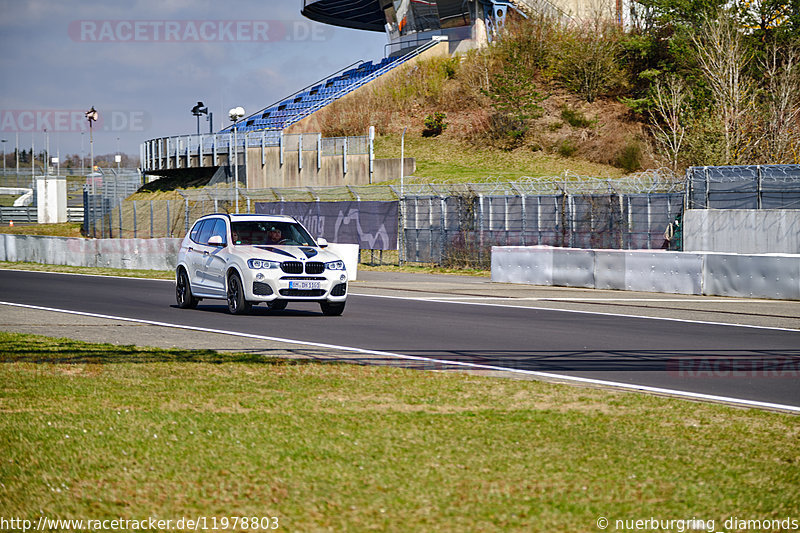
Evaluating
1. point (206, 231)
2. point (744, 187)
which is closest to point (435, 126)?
point (744, 187)

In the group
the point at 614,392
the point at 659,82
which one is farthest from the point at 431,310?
the point at 659,82

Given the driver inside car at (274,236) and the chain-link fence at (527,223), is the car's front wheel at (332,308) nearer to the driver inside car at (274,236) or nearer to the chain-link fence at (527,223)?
the driver inside car at (274,236)

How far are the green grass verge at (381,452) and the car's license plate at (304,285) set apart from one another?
6.90 m

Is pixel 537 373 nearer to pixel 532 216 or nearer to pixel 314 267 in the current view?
pixel 314 267

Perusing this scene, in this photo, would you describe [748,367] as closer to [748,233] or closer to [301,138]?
[748,233]

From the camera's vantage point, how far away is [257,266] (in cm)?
1628

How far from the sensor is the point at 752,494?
17.4 ft

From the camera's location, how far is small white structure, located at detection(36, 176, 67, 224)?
75500 millimetres

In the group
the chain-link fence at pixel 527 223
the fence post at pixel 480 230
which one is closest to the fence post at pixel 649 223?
the chain-link fence at pixel 527 223

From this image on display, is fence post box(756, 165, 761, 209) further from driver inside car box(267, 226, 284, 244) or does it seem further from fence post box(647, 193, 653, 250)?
driver inside car box(267, 226, 284, 244)

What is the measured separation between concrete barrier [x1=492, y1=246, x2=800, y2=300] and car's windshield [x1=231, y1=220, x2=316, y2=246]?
8832mm

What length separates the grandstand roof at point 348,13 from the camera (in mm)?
88562

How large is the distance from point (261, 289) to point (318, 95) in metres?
57.1

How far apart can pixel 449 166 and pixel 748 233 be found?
94.8ft
